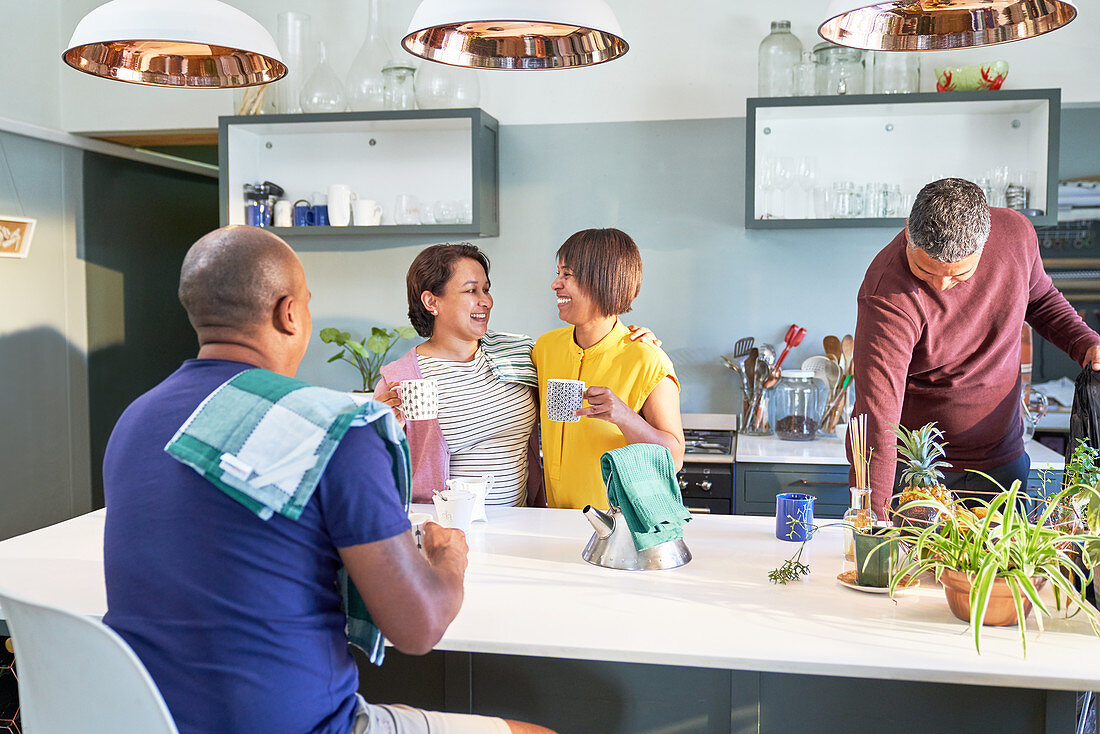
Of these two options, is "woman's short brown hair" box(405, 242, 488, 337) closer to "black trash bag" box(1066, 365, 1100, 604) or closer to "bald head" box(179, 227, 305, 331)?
"bald head" box(179, 227, 305, 331)

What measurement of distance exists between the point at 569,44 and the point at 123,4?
93 centimetres

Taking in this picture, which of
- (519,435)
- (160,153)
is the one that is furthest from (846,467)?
(160,153)

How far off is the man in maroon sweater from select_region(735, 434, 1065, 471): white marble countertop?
83cm

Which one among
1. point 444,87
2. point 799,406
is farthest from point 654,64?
point 799,406

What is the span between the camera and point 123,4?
1.98m

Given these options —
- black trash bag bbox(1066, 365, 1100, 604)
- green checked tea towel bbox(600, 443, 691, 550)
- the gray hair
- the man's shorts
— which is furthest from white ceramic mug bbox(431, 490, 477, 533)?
black trash bag bbox(1066, 365, 1100, 604)

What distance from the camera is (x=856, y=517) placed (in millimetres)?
1806

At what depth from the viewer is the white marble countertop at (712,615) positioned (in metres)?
1.44

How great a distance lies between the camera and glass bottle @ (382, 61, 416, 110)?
4004 mm

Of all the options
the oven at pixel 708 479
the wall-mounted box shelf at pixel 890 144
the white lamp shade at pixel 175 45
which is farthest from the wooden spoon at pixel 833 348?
the white lamp shade at pixel 175 45

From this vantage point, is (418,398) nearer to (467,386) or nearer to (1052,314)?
(467,386)

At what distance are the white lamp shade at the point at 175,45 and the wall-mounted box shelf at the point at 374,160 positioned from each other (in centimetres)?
161

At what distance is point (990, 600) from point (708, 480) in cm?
203

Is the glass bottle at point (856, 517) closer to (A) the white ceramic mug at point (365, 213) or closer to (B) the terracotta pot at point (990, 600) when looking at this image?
(B) the terracotta pot at point (990, 600)
